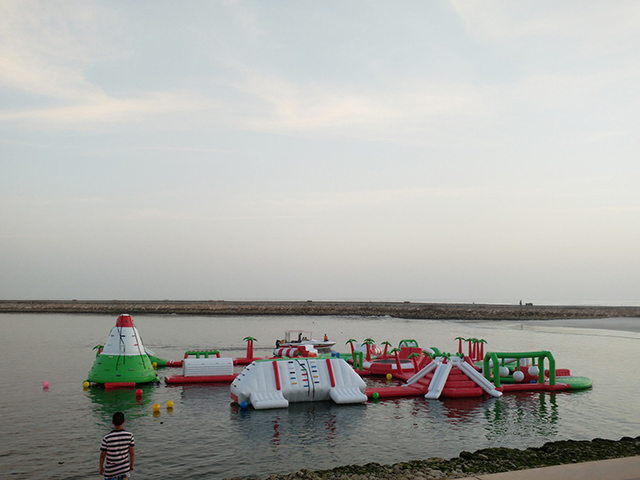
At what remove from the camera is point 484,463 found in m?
12.9

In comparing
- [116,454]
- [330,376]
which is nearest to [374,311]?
[330,376]

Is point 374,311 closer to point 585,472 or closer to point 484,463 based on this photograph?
point 484,463

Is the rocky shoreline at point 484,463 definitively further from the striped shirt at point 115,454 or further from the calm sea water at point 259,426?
the striped shirt at point 115,454

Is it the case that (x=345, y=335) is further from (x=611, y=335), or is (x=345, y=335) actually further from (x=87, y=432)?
(x=87, y=432)

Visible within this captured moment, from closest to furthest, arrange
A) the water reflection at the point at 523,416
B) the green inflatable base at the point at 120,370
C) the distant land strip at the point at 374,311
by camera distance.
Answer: the water reflection at the point at 523,416 < the green inflatable base at the point at 120,370 < the distant land strip at the point at 374,311

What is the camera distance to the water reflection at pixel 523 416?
17.6 m

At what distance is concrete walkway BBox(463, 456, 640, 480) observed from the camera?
9.89 m

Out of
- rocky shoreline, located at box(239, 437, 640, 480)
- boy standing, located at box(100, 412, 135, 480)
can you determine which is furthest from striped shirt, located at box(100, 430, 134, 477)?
rocky shoreline, located at box(239, 437, 640, 480)

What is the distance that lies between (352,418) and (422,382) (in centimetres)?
688

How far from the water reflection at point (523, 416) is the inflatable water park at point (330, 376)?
3.84 feet

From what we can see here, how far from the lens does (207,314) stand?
109 metres

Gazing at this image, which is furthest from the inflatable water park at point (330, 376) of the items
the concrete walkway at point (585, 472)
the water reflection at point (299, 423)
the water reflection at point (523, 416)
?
the concrete walkway at point (585, 472)

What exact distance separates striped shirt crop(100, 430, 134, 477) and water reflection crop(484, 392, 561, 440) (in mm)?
12095

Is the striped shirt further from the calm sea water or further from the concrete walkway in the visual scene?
the concrete walkway
